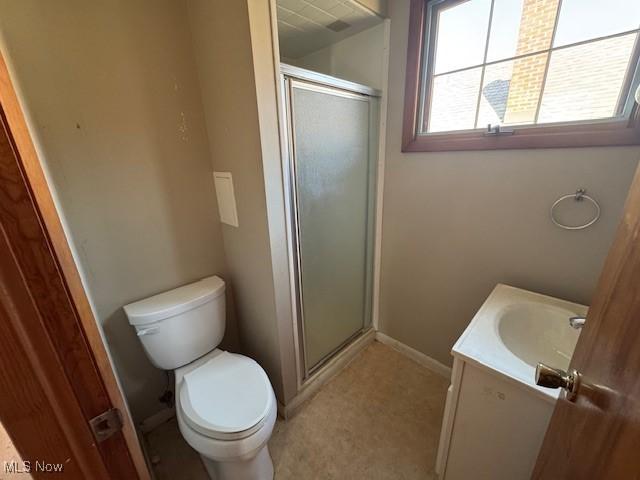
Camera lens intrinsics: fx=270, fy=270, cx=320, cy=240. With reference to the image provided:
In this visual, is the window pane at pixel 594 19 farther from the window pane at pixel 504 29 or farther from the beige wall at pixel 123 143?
the beige wall at pixel 123 143

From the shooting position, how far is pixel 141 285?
4.37ft

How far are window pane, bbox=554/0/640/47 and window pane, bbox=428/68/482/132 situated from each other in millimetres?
311

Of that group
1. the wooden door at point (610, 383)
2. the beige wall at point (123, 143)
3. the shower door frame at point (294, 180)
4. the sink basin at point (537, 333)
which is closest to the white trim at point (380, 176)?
the shower door frame at point (294, 180)

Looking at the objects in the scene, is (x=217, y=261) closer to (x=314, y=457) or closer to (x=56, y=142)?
(x=56, y=142)

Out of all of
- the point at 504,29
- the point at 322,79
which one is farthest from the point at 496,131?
the point at 322,79

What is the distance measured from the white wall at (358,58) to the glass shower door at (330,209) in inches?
7.9

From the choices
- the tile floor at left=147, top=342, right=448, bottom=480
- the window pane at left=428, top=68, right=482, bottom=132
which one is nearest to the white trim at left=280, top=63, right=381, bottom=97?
the window pane at left=428, top=68, right=482, bottom=132

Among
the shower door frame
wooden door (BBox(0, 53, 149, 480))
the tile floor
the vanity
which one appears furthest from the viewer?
the tile floor

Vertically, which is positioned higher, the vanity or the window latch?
the window latch

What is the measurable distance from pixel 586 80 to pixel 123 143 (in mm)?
1935

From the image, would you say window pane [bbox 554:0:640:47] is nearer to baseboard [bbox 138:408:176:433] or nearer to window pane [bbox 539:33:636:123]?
window pane [bbox 539:33:636:123]

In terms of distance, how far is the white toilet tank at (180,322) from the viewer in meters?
1.23

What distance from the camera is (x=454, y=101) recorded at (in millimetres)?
1422

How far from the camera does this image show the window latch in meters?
1.23
